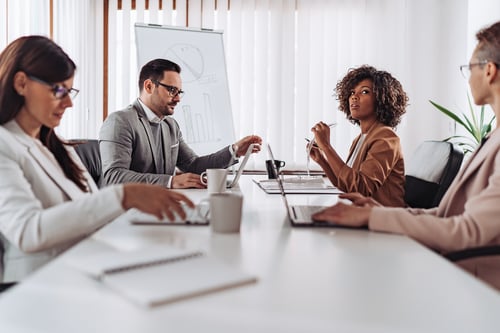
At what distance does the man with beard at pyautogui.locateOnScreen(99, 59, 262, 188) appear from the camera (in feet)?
7.75

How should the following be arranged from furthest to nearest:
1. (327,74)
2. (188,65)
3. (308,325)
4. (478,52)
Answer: (327,74), (188,65), (478,52), (308,325)

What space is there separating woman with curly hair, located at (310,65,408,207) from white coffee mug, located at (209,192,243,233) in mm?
1138

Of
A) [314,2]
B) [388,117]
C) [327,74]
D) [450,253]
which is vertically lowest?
[450,253]

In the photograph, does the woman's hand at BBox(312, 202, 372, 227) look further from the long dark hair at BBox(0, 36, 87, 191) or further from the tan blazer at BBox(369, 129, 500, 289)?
the long dark hair at BBox(0, 36, 87, 191)

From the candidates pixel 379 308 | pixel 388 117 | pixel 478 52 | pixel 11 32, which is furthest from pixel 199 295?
pixel 11 32

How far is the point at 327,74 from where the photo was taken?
4391mm

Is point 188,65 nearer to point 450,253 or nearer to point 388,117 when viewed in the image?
point 388,117

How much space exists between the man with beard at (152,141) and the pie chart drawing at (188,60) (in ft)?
4.20

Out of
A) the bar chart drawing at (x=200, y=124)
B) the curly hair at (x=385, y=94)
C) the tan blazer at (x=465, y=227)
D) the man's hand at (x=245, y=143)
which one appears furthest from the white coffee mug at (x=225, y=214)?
the bar chart drawing at (x=200, y=124)

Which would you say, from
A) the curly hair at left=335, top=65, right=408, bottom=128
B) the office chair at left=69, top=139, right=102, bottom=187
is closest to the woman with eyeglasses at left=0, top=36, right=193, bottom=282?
the office chair at left=69, top=139, right=102, bottom=187

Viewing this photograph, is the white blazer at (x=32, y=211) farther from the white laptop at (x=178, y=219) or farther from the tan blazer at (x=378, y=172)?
the tan blazer at (x=378, y=172)

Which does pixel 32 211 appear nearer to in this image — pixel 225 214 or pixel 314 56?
pixel 225 214

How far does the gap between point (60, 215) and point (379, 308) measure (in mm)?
714

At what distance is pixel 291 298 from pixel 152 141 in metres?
2.02
